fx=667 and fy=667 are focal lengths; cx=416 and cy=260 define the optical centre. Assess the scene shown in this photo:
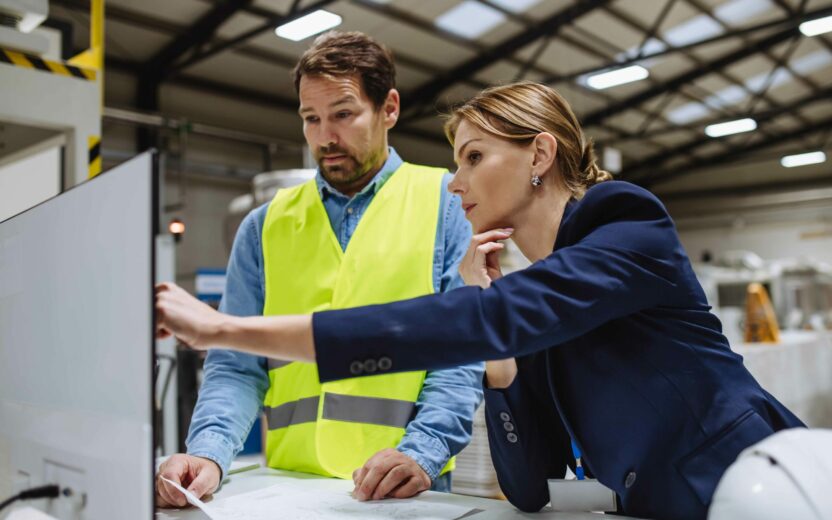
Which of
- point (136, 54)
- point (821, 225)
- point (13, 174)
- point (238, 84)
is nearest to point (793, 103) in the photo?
point (821, 225)

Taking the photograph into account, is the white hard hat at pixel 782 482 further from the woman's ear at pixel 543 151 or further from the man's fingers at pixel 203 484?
the man's fingers at pixel 203 484

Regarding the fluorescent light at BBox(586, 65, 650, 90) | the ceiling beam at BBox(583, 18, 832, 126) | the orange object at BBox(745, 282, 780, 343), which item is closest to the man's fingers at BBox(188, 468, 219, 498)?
the orange object at BBox(745, 282, 780, 343)

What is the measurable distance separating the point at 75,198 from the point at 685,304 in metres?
0.83

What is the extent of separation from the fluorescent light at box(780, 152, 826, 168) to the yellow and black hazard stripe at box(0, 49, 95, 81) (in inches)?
612

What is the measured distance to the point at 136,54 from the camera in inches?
348

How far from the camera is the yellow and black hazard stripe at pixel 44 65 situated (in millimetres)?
2242

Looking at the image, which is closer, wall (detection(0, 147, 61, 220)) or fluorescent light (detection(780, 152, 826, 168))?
wall (detection(0, 147, 61, 220))

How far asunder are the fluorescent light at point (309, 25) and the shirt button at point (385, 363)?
22.6 feet

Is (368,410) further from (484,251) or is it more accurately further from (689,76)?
(689,76)

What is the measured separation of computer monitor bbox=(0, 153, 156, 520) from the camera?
2.01ft

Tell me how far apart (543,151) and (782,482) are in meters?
0.68

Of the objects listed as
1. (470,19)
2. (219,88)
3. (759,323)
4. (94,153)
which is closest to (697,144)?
(470,19)

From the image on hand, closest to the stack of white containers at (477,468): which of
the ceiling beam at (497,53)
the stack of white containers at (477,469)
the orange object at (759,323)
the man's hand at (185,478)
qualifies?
the stack of white containers at (477,469)

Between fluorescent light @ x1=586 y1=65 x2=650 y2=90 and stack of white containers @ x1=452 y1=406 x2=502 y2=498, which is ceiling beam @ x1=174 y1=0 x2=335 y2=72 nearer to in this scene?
fluorescent light @ x1=586 y1=65 x2=650 y2=90
